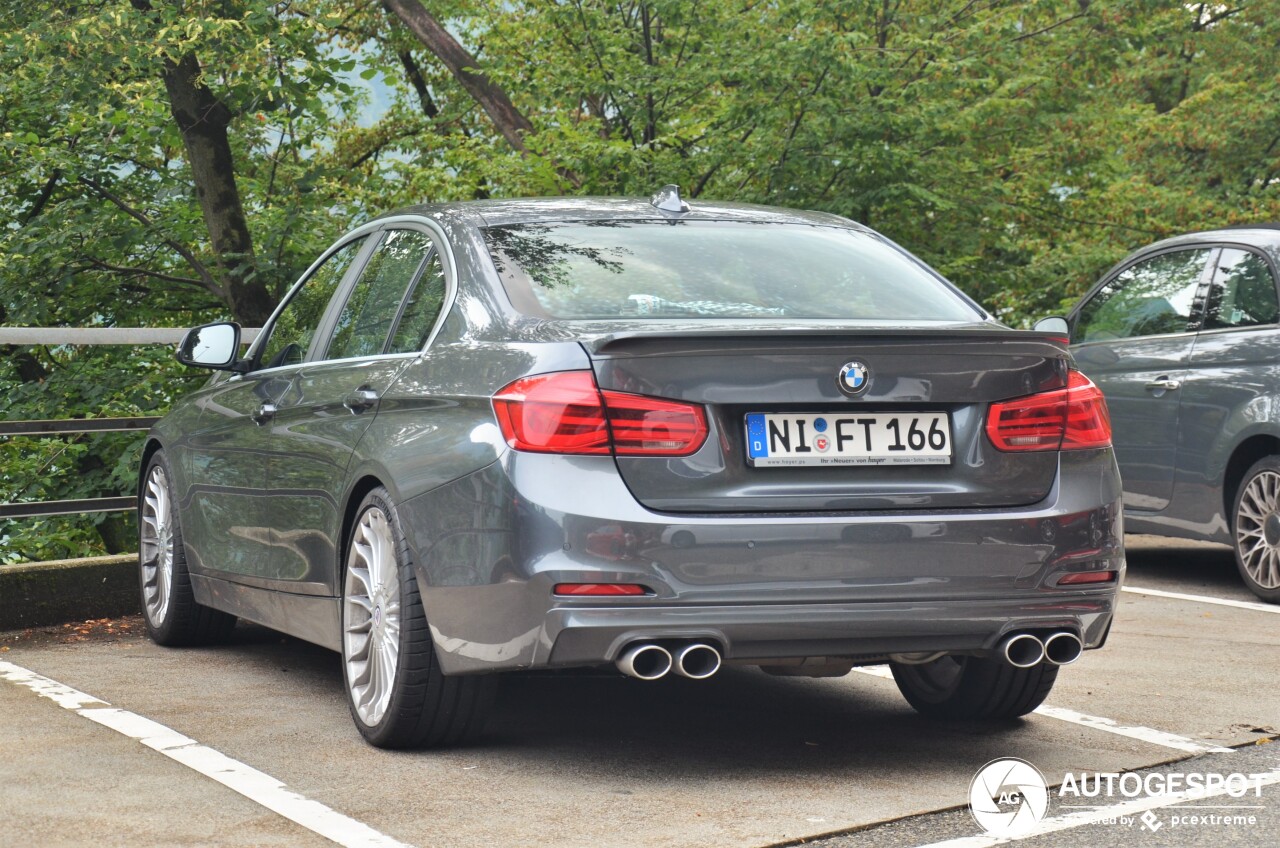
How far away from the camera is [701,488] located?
4391 mm

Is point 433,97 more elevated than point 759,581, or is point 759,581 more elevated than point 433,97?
point 433,97

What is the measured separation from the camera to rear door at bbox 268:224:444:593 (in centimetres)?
533

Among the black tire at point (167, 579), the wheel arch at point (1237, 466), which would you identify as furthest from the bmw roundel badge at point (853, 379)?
the wheel arch at point (1237, 466)

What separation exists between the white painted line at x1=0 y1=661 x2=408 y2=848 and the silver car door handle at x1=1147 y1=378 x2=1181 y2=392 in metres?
5.82

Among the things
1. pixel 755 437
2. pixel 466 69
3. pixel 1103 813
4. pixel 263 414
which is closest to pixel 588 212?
pixel 755 437

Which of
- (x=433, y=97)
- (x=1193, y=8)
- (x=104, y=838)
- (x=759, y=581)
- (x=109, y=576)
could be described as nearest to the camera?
(x=104, y=838)

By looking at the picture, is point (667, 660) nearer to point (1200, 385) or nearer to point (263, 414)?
point (263, 414)

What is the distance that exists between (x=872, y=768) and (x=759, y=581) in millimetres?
791

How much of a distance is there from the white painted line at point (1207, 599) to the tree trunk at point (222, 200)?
797 cm

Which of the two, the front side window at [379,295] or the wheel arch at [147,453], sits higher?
the front side window at [379,295]

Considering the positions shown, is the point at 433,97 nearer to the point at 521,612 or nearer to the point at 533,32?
the point at 533,32

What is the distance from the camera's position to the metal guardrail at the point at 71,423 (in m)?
8.04

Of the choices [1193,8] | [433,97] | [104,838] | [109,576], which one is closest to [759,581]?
[104,838]

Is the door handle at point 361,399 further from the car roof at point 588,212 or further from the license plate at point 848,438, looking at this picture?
the license plate at point 848,438
